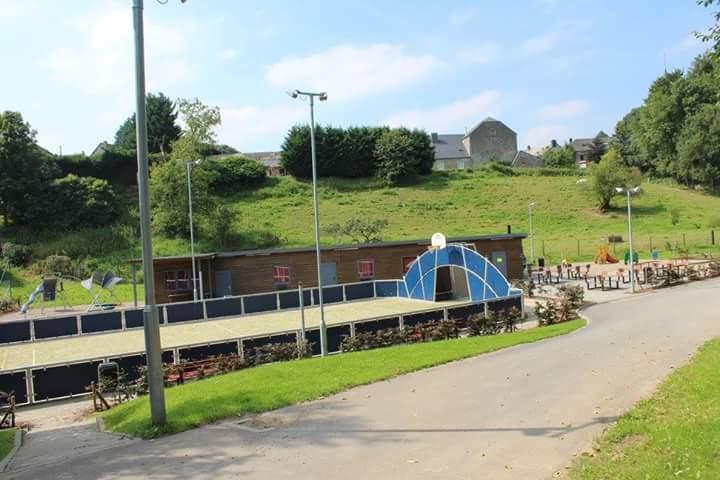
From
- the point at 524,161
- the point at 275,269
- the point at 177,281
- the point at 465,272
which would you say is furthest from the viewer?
the point at 524,161

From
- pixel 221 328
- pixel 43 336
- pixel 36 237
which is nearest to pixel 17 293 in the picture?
pixel 36 237

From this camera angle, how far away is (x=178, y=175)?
4853 centimetres

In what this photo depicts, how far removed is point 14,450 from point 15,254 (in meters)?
41.9

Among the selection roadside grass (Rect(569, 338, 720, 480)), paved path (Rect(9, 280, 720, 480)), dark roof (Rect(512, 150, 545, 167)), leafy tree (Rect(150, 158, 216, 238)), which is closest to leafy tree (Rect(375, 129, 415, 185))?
leafy tree (Rect(150, 158, 216, 238))

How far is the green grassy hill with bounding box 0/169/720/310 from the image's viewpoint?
161 feet

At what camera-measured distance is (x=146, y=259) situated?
9.33m

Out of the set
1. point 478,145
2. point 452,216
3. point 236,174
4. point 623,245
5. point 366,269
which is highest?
point 478,145

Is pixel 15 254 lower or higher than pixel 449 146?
lower

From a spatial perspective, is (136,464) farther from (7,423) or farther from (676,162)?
(676,162)

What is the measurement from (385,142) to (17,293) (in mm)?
46141

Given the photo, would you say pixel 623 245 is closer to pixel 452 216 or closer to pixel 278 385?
pixel 452 216

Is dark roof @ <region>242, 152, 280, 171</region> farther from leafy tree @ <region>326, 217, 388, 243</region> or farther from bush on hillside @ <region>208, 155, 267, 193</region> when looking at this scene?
leafy tree @ <region>326, 217, 388, 243</region>

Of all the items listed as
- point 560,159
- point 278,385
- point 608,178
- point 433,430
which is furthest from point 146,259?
point 560,159

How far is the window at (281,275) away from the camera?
35469 millimetres
